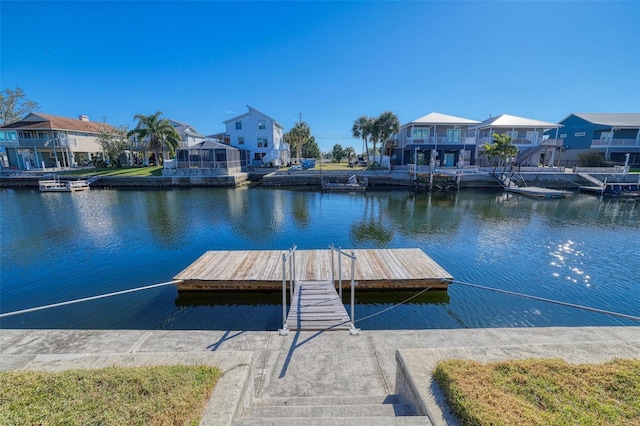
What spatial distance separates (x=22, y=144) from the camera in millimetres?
42406

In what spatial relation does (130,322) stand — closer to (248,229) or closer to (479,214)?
(248,229)

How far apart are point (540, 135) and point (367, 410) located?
5150cm

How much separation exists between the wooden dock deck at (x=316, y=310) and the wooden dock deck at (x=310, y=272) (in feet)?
2.87

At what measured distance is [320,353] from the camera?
543cm

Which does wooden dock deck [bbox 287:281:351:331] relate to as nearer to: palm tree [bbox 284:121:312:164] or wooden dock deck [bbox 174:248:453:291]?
wooden dock deck [bbox 174:248:453:291]

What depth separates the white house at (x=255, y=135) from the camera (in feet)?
156

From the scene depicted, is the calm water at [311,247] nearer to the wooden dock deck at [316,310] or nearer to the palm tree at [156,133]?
the wooden dock deck at [316,310]

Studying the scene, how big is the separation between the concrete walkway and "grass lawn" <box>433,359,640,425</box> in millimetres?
274

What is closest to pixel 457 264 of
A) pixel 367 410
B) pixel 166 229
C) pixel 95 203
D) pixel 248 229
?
pixel 367 410

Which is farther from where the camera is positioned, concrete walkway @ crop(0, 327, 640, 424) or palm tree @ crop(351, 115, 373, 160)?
palm tree @ crop(351, 115, 373, 160)

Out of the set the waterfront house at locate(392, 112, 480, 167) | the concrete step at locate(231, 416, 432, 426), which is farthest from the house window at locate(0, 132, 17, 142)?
the concrete step at locate(231, 416, 432, 426)

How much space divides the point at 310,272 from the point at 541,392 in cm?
725

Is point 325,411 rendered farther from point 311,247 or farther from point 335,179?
point 335,179

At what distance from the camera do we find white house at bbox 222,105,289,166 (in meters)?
47.5
